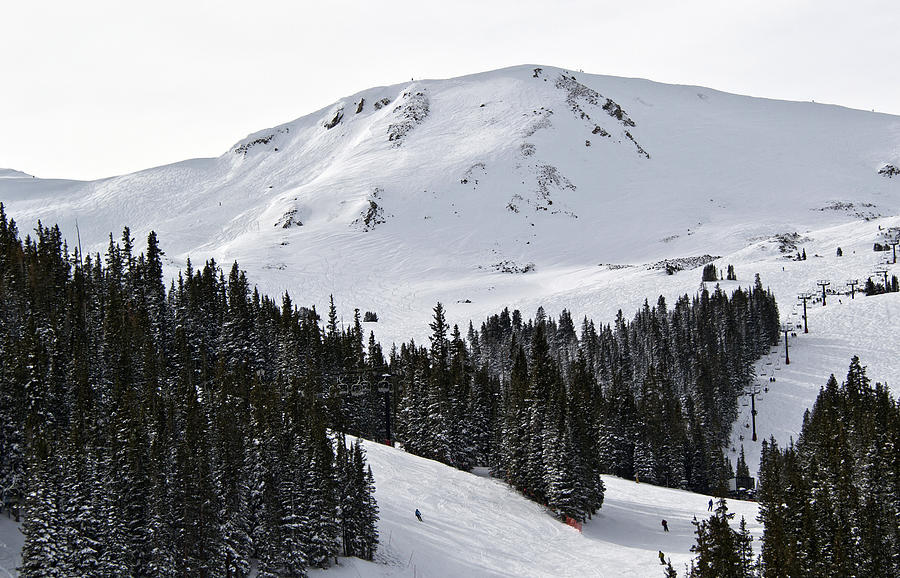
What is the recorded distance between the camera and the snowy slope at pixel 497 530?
47.2m

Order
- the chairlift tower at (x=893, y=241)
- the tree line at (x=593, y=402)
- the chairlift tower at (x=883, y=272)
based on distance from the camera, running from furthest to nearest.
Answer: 1. the chairlift tower at (x=893, y=241)
2. the chairlift tower at (x=883, y=272)
3. the tree line at (x=593, y=402)

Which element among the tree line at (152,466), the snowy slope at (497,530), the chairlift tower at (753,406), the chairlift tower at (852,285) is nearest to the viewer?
the tree line at (152,466)

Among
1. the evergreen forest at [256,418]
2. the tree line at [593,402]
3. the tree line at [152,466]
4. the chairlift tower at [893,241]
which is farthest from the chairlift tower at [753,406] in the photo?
the chairlift tower at [893,241]

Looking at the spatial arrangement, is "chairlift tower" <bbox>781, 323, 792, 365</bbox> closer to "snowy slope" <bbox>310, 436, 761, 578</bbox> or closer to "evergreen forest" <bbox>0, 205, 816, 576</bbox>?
"evergreen forest" <bbox>0, 205, 816, 576</bbox>

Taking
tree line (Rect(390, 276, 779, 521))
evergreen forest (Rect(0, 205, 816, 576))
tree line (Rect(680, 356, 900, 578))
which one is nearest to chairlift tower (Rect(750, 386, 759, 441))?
tree line (Rect(390, 276, 779, 521))

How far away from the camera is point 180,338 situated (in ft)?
238

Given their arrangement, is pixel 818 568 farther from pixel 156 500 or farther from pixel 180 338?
pixel 180 338

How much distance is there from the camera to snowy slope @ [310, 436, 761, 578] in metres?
47.2

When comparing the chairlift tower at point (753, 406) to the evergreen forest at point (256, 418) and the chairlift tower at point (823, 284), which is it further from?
the chairlift tower at point (823, 284)

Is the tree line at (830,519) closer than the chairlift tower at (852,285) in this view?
Yes

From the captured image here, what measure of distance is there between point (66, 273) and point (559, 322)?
264 feet

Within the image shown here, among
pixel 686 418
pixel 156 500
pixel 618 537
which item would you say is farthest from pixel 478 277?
pixel 156 500

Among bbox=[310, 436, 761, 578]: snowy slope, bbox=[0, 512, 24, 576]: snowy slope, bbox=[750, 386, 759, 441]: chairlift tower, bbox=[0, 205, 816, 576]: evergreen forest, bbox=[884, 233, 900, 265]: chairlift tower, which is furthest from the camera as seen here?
bbox=[884, 233, 900, 265]: chairlift tower

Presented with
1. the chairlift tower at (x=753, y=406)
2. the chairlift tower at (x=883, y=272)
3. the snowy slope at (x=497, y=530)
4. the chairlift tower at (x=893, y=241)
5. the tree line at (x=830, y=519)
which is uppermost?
the chairlift tower at (x=893, y=241)
